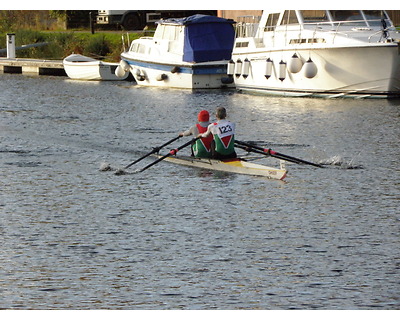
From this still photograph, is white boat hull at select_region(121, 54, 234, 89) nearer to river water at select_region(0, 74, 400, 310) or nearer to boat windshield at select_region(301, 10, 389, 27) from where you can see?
boat windshield at select_region(301, 10, 389, 27)

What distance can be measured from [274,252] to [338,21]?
2020 centimetres

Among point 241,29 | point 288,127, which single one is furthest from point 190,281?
point 241,29

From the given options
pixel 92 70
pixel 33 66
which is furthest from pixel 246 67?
pixel 33 66

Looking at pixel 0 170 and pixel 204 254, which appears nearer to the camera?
pixel 204 254

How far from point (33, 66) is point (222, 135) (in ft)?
105

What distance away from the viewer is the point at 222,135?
19.2 metres

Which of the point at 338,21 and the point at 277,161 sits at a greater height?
the point at 338,21

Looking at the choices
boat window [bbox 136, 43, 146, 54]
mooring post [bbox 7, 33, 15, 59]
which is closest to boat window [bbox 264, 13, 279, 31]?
boat window [bbox 136, 43, 146, 54]

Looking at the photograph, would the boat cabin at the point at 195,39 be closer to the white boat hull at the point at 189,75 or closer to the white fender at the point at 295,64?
the white boat hull at the point at 189,75

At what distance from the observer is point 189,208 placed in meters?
17.3

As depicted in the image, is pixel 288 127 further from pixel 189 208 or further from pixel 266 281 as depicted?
pixel 266 281

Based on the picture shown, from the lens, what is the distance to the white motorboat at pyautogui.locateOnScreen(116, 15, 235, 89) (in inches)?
1531

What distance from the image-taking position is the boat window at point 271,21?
1369 inches

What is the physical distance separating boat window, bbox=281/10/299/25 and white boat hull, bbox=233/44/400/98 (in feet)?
3.67
